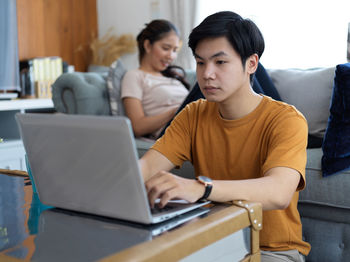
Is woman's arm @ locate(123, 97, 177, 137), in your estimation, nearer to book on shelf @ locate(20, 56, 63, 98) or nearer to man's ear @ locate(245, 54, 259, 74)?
man's ear @ locate(245, 54, 259, 74)

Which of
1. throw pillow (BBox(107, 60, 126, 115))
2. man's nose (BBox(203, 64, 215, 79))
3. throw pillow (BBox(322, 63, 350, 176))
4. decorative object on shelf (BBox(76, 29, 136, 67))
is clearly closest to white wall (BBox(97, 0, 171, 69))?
decorative object on shelf (BBox(76, 29, 136, 67))

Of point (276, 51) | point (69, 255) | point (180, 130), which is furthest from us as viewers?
point (276, 51)

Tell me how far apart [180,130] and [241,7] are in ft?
8.37

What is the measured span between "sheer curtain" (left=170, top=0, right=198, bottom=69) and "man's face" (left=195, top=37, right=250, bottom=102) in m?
2.69

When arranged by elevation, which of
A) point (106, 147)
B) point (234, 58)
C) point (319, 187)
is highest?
point (234, 58)

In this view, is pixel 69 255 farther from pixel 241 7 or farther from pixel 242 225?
pixel 241 7

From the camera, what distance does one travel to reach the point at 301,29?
11.2 ft

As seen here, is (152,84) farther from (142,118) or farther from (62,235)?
(62,235)

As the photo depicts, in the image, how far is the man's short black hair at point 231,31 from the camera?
1213 mm

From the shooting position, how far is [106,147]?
74cm

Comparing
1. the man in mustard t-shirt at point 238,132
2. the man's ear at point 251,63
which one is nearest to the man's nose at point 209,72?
the man in mustard t-shirt at point 238,132

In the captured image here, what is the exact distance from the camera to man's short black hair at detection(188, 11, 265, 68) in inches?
47.8

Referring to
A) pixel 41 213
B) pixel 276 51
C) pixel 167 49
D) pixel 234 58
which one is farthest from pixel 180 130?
pixel 276 51

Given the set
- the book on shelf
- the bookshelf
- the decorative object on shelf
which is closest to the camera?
the bookshelf
